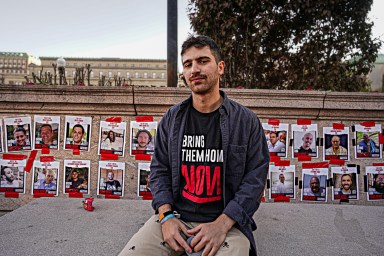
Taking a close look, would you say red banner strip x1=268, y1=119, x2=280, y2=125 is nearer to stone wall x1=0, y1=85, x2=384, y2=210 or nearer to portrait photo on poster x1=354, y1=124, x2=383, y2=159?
stone wall x1=0, y1=85, x2=384, y2=210

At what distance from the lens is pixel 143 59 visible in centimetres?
8212

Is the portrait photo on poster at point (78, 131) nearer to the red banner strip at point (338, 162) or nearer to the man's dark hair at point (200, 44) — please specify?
the man's dark hair at point (200, 44)

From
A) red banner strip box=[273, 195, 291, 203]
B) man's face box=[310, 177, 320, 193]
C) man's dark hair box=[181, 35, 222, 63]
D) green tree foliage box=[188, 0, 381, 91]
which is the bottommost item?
red banner strip box=[273, 195, 291, 203]

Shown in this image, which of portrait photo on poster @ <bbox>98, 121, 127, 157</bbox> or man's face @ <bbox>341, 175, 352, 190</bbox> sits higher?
portrait photo on poster @ <bbox>98, 121, 127, 157</bbox>

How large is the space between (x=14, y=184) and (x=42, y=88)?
120 cm

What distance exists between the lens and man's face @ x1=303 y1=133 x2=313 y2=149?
10.3ft

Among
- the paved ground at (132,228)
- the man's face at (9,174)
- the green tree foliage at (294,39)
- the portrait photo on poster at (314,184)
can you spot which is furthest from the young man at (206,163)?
the green tree foliage at (294,39)

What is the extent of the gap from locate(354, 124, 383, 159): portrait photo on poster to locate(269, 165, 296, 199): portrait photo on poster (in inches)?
31.4

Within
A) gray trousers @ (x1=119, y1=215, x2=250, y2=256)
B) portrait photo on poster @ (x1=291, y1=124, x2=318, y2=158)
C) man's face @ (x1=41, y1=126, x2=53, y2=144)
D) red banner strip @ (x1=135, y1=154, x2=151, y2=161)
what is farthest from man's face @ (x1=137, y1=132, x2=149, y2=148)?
portrait photo on poster @ (x1=291, y1=124, x2=318, y2=158)

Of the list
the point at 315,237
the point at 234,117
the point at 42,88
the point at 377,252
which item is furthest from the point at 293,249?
the point at 42,88

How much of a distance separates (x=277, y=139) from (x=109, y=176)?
2014 mm

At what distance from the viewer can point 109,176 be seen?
319 centimetres

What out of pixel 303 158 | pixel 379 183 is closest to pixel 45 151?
pixel 303 158

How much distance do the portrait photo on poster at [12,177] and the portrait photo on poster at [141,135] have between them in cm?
137
